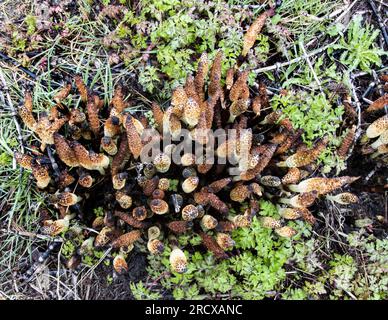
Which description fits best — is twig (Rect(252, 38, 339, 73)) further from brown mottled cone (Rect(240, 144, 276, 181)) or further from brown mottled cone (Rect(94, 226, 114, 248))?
brown mottled cone (Rect(94, 226, 114, 248))

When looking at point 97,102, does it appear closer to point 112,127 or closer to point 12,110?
point 112,127

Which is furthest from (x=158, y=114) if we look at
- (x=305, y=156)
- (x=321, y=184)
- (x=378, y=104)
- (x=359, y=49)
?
(x=359, y=49)

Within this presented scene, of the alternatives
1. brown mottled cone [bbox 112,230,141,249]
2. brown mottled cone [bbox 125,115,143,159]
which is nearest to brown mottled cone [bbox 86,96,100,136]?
brown mottled cone [bbox 125,115,143,159]

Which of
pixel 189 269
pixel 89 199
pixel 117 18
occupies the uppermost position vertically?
pixel 117 18

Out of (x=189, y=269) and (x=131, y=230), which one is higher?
(x=131, y=230)
